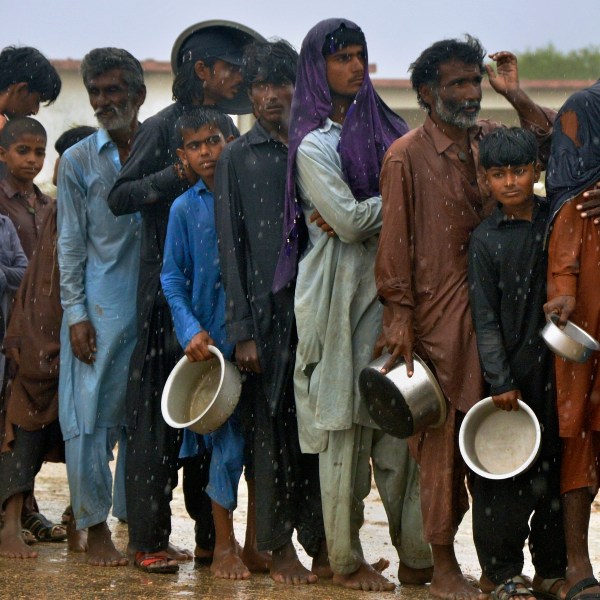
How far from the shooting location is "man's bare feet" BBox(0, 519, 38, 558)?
700 cm

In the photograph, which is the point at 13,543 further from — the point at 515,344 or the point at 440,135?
the point at 440,135

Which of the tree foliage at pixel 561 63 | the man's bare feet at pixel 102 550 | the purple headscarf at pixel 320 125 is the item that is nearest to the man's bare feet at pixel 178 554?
the man's bare feet at pixel 102 550

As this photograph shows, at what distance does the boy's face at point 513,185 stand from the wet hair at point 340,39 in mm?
972

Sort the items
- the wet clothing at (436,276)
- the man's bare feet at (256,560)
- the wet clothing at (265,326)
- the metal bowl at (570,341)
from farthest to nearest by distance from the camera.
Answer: the man's bare feet at (256,560)
the wet clothing at (265,326)
the wet clothing at (436,276)
the metal bowl at (570,341)

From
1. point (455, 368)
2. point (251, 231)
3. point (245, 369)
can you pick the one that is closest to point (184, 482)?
point (245, 369)

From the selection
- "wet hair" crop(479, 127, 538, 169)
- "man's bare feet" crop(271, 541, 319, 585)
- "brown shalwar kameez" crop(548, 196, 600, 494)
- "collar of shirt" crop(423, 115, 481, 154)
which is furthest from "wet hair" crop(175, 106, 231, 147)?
"man's bare feet" crop(271, 541, 319, 585)

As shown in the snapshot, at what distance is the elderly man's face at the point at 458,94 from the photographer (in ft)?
19.9

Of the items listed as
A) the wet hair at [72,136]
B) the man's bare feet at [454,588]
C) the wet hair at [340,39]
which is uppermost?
the wet hair at [340,39]

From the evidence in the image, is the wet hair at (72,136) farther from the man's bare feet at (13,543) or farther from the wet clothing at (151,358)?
the man's bare feet at (13,543)

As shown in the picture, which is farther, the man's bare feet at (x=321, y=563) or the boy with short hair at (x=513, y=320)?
the man's bare feet at (x=321, y=563)

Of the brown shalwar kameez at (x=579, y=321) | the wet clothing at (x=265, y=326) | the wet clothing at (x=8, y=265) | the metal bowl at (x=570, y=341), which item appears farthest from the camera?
the wet clothing at (x=8, y=265)

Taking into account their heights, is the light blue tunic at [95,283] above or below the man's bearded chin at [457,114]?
below

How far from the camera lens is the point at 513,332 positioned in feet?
18.8

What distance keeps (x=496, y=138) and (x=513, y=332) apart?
0.79 m
